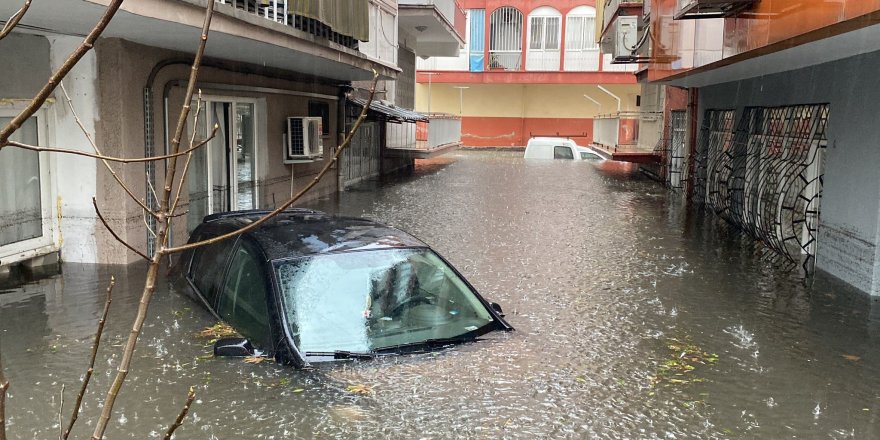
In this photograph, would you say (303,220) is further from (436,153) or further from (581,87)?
(581,87)

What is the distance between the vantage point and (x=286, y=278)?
5.30m

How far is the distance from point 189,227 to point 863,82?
8.67m

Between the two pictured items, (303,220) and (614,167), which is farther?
(614,167)

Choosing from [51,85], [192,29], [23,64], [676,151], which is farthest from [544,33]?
[51,85]

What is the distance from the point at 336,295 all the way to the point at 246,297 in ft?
2.35

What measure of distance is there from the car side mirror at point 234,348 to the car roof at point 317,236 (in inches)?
25.3

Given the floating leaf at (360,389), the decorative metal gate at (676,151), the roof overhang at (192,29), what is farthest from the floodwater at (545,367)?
the decorative metal gate at (676,151)

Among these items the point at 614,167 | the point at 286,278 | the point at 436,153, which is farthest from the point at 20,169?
the point at 614,167

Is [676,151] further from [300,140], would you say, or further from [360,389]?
[360,389]

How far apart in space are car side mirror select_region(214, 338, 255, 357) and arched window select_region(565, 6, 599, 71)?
36.1 meters

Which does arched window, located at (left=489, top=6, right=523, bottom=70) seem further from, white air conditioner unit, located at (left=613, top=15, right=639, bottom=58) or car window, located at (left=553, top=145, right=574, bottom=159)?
white air conditioner unit, located at (left=613, top=15, right=639, bottom=58)

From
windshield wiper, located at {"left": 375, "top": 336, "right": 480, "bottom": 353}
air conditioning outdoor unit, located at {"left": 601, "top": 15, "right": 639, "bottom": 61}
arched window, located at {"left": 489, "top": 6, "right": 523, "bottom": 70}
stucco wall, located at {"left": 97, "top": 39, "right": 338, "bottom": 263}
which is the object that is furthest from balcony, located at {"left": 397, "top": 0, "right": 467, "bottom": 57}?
windshield wiper, located at {"left": 375, "top": 336, "right": 480, "bottom": 353}

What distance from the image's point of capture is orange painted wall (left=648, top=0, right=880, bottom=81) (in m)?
6.31

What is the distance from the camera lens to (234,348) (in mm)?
4984
